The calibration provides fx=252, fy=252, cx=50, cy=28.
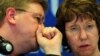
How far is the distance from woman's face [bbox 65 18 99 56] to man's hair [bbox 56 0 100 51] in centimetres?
3

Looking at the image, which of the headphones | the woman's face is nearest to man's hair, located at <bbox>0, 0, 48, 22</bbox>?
the headphones

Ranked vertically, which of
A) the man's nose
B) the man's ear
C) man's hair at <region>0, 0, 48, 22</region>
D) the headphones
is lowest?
the headphones

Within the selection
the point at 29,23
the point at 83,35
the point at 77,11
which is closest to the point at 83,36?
the point at 83,35

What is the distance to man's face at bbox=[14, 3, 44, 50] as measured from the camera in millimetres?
1327

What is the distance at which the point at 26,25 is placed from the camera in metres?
1.34

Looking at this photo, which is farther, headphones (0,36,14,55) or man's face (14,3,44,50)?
man's face (14,3,44,50)

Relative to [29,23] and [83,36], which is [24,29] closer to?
[29,23]

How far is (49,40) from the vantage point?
4.44 ft

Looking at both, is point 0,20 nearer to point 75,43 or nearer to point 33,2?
point 33,2

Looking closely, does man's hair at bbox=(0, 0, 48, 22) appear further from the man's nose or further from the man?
the man's nose

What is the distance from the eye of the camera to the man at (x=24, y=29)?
4.34ft

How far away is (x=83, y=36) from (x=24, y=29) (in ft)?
1.05

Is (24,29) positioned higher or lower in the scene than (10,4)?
lower

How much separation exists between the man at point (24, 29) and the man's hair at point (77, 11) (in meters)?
0.14
